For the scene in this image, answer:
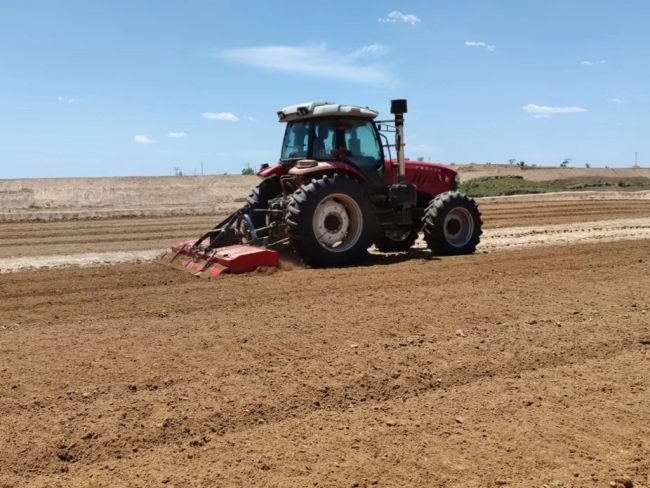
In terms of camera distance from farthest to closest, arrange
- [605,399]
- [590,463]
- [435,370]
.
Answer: [435,370], [605,399], [590,463]

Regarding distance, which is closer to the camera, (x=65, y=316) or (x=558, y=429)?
(x=558, y=429)

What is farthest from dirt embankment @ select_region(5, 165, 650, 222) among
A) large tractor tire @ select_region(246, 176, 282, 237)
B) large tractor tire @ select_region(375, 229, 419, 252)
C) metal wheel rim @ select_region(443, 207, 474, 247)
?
metal wheel rim @ select_region(443, 207, 474, 247)

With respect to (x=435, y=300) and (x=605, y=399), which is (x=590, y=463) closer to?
(x=605, y=399)

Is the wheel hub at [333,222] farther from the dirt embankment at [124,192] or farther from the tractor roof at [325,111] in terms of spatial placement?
the dirt embankment at [124,192]

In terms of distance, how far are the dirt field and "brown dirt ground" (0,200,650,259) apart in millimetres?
5321

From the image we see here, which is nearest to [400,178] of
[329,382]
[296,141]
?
[296,141]

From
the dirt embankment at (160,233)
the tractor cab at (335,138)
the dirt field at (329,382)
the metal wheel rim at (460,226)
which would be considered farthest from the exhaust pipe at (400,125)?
the dirt field at (329,382)

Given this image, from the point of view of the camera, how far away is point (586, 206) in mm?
22344

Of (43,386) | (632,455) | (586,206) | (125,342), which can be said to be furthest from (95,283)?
(586,206)

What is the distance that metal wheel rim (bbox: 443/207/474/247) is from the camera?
36.6 ft

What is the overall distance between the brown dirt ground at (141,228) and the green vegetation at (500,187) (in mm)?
8204

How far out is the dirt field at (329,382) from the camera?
3.48m

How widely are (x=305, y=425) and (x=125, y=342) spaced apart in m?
2.23

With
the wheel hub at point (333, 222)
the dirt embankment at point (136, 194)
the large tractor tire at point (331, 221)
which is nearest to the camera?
the large tractor tire at point (331, 221)
